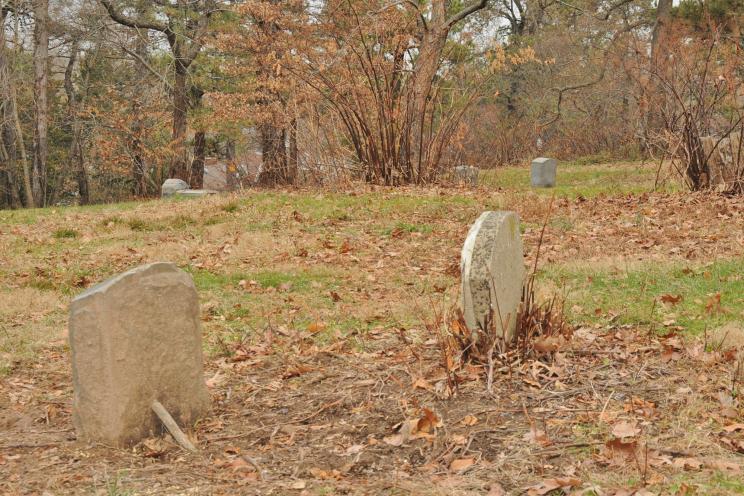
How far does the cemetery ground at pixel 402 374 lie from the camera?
3.79 meters

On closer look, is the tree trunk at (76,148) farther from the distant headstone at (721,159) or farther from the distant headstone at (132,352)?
the distant headstone at (132,352)

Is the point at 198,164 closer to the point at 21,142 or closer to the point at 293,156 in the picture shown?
the point at 21,142

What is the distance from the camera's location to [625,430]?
3949 mm

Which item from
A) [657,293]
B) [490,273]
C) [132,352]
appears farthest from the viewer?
[657,293]

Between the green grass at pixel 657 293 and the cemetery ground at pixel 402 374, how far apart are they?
0.03 m

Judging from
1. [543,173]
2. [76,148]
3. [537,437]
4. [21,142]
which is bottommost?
[537,437]

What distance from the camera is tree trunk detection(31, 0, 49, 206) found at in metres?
24.6

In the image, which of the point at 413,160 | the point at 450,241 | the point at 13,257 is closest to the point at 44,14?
the point at 413,160

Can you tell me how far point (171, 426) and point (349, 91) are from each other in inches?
535

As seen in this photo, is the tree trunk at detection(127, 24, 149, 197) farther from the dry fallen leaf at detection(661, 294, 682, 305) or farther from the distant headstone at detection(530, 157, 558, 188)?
the dry fallen leaf at detection(661, 294, 682, 305)

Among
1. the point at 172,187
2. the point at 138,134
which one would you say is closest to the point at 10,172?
the point at 138,134

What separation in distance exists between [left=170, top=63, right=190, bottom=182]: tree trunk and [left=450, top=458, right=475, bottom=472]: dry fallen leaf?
68.7ft

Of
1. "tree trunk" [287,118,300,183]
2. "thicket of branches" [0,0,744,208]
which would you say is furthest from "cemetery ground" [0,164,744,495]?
"tree trunk" [287,118,300,183]

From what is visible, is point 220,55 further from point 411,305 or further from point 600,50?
point 411,305
